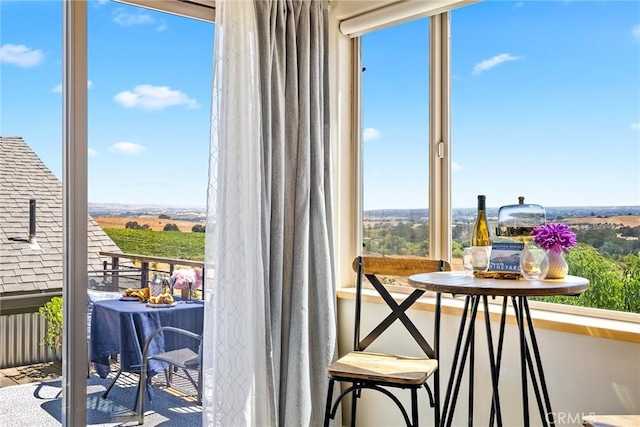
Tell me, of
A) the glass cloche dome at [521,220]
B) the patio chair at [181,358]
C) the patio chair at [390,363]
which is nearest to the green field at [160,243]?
the patio chair at [181,358]

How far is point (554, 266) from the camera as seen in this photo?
2.08 meters

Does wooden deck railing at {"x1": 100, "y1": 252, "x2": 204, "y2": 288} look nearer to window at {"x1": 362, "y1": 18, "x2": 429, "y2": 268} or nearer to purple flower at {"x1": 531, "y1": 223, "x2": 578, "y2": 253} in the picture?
window at {"x1": 362, "y1": 18, "x2": 429, "y2": 268}

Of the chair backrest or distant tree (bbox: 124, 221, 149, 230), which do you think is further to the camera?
the chair backrest

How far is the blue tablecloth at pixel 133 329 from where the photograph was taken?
233 cm

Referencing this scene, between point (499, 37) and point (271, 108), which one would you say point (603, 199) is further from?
point (271, 108)

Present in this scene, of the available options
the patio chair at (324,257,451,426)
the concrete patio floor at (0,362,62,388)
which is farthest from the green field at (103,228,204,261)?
the patio chair at (324,257,451,426)

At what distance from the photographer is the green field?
7.93ft

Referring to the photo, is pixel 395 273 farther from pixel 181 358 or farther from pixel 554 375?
pixel 181 358

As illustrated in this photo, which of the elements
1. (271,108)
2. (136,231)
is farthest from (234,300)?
(271,108)

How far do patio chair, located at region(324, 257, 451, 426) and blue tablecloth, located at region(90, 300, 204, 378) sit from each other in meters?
0.72

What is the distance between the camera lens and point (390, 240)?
306cm

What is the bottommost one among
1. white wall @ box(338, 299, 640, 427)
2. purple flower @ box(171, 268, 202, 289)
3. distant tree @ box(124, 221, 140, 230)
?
white wall @ box(338, 299, 640, 427)

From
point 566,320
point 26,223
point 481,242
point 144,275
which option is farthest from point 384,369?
point 26,223

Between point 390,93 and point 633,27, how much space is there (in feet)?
3.85
